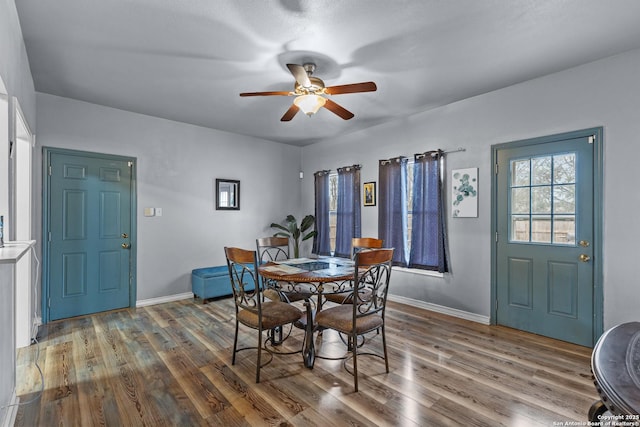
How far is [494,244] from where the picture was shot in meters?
3.59

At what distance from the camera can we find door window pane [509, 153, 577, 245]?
10.2 ft

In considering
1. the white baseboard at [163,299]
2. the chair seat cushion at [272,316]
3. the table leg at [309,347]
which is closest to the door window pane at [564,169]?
the table leg at [309,347]

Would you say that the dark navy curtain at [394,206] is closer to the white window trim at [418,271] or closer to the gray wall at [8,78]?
the white window trim at [418,271]

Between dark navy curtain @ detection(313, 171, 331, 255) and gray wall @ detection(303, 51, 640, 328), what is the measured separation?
72cm

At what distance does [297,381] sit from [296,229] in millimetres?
3510

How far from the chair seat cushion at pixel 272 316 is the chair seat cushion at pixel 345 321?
228mm

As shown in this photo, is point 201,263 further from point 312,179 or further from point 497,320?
point 497,320

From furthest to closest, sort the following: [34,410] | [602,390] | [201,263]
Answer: [201,263], [34,410], [602,390]

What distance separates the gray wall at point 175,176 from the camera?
391 centimetres

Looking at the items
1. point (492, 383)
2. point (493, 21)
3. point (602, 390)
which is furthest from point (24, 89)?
point (492, 383)

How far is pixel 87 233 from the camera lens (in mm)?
3943

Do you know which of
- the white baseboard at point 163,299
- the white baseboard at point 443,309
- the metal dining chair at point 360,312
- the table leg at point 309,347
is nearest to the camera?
the metal dining chair at point 360,312

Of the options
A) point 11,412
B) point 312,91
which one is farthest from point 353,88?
point 11,412

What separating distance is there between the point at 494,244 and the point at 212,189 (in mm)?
4060
